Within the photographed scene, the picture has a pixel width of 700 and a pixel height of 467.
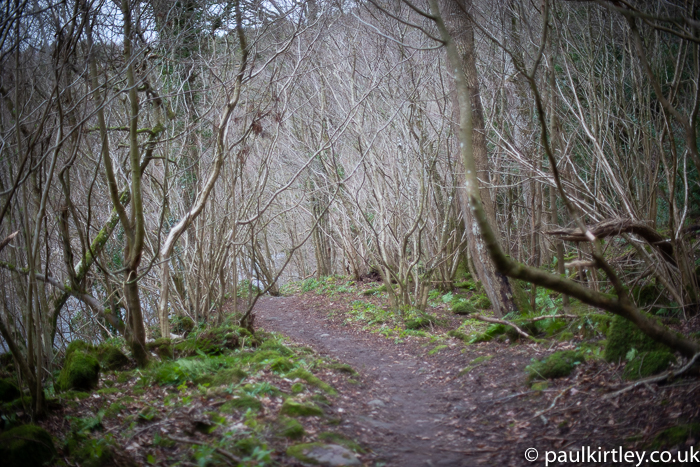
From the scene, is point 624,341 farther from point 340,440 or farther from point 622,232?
point 340,440

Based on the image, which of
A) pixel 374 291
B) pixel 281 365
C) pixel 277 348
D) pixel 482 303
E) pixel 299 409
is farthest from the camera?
pixel 374 291

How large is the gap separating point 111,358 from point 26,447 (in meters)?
3.07

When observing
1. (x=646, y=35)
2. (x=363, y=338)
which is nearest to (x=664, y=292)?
(x=646, y=35)

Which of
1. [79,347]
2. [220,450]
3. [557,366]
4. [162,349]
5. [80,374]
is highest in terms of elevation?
[79,347]

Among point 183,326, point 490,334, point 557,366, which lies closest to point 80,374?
point 183,326

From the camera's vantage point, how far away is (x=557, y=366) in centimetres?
427

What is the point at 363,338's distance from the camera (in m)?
8.03

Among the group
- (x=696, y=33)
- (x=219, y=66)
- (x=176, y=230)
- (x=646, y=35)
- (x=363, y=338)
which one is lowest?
(x=363, y=338)

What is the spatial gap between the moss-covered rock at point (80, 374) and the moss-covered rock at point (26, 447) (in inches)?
74.6

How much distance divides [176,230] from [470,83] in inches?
201

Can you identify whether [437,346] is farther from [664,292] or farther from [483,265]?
[664,292]

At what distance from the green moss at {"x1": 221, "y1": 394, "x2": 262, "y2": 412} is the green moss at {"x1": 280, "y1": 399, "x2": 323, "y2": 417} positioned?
0.23 m

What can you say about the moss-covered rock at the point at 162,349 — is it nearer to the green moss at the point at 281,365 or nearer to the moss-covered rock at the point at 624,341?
the green moss at the point at 281,365

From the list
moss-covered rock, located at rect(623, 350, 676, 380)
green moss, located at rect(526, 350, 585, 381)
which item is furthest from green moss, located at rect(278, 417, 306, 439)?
moss-covered rock, located at rect(623, 350, 676, 380)
